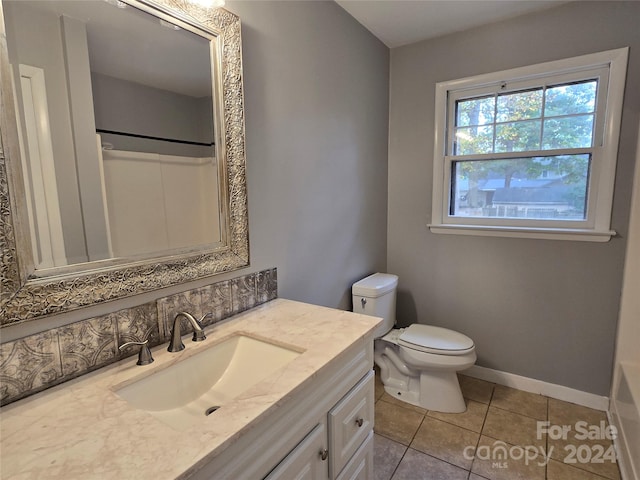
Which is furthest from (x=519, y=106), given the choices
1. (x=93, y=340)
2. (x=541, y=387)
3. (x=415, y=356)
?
(x=93, y=340)

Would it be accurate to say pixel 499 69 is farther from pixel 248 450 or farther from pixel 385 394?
pixel 248 450

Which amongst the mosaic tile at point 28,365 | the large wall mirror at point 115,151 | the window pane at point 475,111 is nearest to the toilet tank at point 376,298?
the large wall mirror at point 115,151

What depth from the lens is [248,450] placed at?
2.47 feet

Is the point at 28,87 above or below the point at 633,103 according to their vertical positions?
below

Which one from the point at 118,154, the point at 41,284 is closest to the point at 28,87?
the point at 118,154

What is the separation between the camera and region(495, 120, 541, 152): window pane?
6.81ft

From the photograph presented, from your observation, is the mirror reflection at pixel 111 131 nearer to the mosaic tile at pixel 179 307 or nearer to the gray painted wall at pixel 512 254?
the mosaic tile at pixel 179 307

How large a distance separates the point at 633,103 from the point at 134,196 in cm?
241

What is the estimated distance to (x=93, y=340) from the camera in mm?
943

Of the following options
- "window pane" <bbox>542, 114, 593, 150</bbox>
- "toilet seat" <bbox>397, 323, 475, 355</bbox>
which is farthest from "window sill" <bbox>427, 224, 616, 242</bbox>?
"toilet seat" <bbox>397, 323, 475, 355</bbox>

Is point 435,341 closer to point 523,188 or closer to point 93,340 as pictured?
point 523,188

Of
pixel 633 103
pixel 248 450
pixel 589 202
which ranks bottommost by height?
pixel 248 450

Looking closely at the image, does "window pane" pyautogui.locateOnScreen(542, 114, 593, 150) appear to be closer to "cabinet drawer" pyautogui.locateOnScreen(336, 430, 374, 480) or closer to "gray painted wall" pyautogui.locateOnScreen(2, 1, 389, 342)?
"gray painted wall" pyautogui.locateOnScreen(2, 1, 389, 342)

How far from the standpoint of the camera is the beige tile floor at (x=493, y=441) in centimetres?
161
